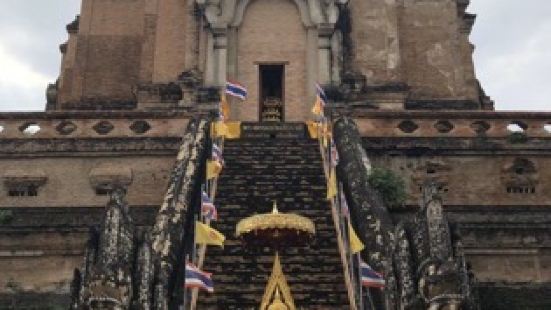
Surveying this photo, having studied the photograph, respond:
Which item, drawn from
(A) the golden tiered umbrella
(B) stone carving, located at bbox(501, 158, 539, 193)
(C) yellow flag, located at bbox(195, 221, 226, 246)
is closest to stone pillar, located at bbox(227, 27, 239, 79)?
(B) stone carving, located at bbox(501, 158, 539, 193)

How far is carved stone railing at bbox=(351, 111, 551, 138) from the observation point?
67.7 ft

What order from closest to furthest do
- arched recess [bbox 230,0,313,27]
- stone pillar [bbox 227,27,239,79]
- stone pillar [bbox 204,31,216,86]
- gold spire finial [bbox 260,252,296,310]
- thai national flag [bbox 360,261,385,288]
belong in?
thai national flag [bbox 360,261,385,288] → gold spire finial [bbox 260,252,296,310] → stone pillar [bbox 204,31,216,86] → stone pillar [bbox 227,27,239,79] → arched recess [bbox 230,0,313,27]

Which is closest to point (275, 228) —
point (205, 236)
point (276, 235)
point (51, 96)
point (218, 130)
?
point (276, 235)

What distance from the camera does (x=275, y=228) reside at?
13.0 metres

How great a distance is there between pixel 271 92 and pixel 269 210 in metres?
9.53

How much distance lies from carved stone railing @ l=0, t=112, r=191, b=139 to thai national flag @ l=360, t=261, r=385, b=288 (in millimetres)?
8870

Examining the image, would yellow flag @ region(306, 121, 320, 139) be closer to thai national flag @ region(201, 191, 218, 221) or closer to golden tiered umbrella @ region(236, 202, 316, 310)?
thai national flag @ region(201, 191, 218, 221)

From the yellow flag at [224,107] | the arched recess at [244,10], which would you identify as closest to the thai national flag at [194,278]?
the yellow flag at [224,107]

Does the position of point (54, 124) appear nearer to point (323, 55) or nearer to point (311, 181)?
point (311, 181)

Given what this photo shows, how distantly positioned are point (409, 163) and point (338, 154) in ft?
7.05

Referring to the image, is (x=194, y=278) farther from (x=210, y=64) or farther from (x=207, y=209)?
(x=210, y=64)

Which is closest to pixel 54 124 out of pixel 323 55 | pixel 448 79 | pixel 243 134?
pixel 243 134

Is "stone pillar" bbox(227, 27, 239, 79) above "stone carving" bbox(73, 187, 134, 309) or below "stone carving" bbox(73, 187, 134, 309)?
above

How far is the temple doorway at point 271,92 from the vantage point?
25641 mm
